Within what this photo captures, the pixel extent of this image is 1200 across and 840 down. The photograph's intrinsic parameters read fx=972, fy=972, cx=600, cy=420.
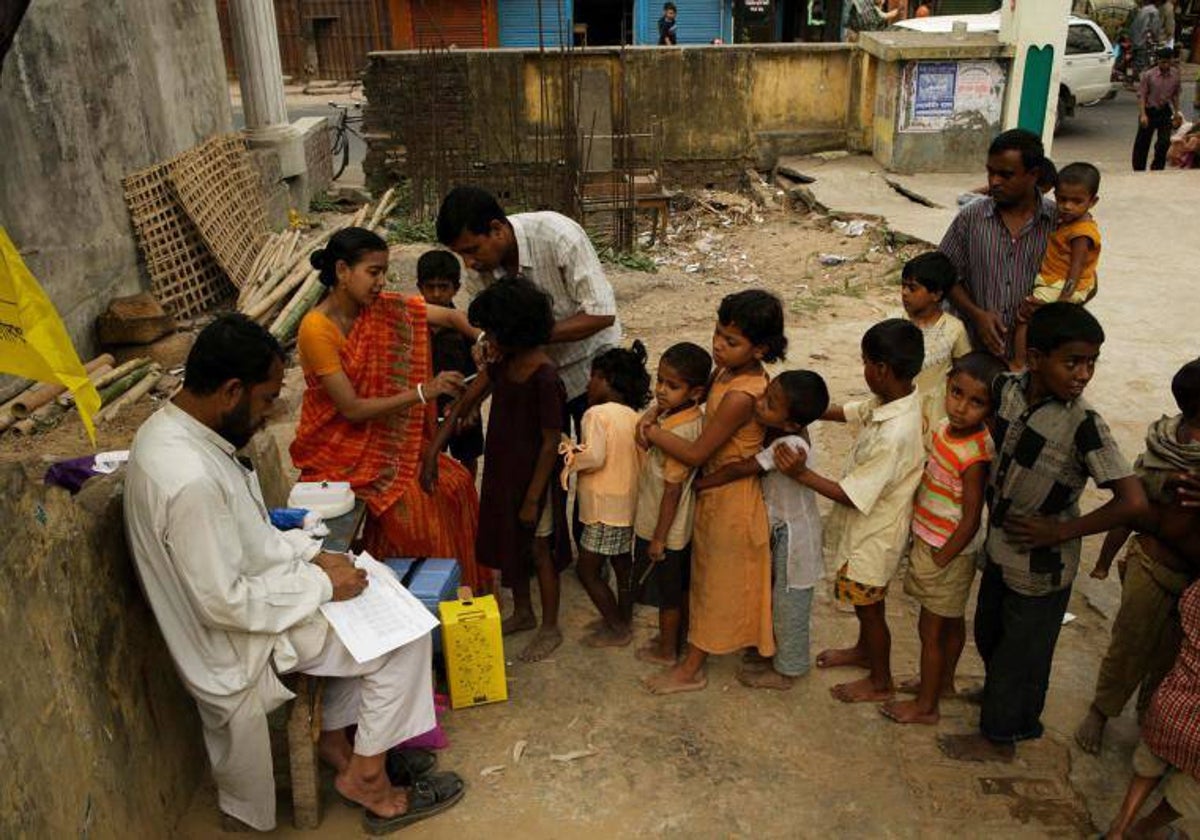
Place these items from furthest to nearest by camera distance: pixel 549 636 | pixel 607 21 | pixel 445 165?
pixel 607 21, pixel 445 165, pixel 549 636

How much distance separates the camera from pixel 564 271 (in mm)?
3955

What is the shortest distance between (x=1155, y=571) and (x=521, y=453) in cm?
210

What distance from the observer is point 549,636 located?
3.78 meters

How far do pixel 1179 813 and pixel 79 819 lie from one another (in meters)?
2.82

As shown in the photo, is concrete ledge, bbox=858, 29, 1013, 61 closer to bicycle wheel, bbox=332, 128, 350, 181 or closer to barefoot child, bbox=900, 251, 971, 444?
bicycle wheel, bbox=332, 128, 350, 181

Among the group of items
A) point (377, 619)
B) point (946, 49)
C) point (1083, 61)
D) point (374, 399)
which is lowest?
point (377, 619)

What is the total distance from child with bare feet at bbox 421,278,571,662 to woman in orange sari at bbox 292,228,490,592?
0.13m

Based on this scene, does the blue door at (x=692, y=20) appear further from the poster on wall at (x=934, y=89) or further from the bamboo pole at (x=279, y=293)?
the bamboo pole at (x=279, y=293)

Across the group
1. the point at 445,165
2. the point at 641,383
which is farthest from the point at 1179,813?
the point at 445,165

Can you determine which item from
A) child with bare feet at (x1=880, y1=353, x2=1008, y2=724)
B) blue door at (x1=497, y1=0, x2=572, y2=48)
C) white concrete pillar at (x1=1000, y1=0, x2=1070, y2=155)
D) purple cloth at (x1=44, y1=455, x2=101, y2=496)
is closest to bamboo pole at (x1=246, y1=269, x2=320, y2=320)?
purple cloth at (x1=44, y1=455, x2=101, y2=496)

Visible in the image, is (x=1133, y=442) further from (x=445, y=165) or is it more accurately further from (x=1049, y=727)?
(x=445, y=165)

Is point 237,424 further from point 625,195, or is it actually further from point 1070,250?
point 625,195

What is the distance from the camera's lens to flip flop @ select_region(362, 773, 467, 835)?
2908 millimetres

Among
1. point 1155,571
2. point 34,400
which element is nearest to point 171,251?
point 34,400
